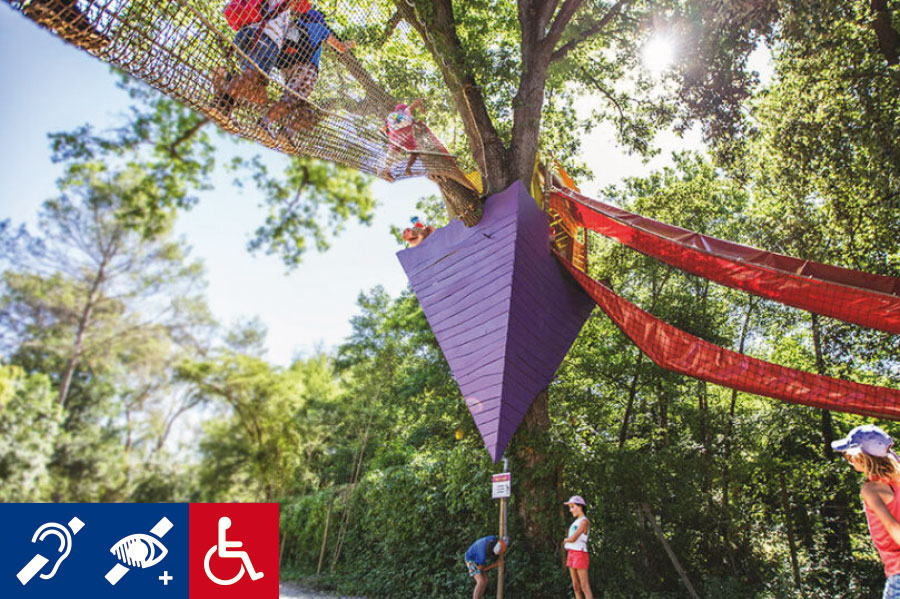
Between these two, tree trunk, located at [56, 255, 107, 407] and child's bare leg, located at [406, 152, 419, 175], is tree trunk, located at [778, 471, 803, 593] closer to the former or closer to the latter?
child's bare leg, located at [406, 152, 419, 175]

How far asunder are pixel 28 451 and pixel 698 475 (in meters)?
23.3

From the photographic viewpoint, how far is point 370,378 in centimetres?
1274

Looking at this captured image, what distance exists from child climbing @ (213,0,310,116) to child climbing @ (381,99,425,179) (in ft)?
4.42

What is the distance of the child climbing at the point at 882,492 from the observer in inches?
82.0

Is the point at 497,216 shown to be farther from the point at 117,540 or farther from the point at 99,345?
the point at 99,345

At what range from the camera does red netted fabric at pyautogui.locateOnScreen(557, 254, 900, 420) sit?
4.49 m

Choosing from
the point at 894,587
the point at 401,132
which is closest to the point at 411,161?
the point at 401,132

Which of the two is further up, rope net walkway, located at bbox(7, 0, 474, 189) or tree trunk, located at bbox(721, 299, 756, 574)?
rope net walkway, located at bbox(7, 0, 474, 189)

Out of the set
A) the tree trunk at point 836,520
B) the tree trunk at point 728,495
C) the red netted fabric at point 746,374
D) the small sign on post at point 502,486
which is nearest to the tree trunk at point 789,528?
the tree trunk at point 836,520

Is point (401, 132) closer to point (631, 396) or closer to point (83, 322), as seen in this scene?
point (631, 396)

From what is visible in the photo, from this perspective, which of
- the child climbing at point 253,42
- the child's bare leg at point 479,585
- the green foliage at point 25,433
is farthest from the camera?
the green foliage at point 25,433

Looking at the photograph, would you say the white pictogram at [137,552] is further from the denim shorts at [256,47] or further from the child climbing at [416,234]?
the child climbing at [416,234]

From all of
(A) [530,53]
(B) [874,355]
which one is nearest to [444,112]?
(A) [530,53]

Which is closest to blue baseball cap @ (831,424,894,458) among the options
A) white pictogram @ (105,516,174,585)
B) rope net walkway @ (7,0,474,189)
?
rope net walkway @ (7,0,474,189)
